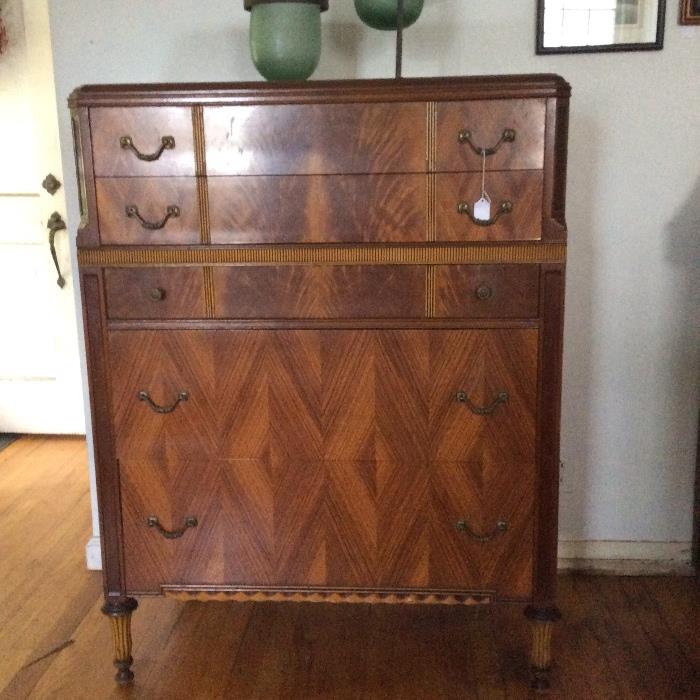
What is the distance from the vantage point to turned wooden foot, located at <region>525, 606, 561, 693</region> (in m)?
1.80

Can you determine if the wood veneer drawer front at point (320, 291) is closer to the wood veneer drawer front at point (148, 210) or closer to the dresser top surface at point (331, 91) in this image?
the wood veneer drawer front at point (148, 210)

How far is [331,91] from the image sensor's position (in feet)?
5.25

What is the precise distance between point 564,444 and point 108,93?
152 centimetres

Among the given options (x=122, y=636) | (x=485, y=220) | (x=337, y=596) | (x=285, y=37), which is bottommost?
(x=122, y=636)

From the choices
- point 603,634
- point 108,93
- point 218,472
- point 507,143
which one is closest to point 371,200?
point 507,143

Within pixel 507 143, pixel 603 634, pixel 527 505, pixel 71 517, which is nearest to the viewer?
pixel 507 143

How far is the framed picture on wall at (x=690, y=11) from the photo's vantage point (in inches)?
80.2

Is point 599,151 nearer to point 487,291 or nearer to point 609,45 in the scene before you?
point 609,45

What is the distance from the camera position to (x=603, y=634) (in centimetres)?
204

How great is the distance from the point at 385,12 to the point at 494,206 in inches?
24.2

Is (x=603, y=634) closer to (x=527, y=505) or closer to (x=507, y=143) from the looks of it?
(x=527, y=505)

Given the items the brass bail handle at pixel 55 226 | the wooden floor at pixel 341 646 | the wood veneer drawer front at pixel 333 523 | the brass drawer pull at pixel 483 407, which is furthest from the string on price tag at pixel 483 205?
the brass bail handle at pixel 55 226

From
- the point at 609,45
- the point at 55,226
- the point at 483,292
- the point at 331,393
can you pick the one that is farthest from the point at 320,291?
the point at 55,226

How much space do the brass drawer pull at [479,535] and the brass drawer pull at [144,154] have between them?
3.31 feet
